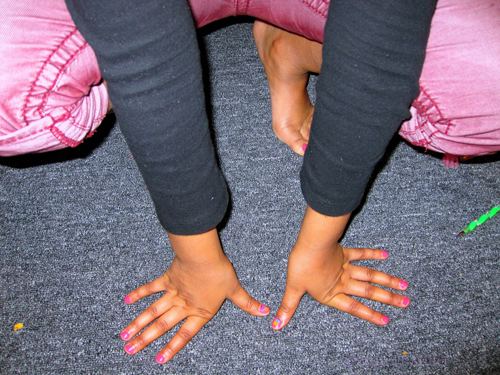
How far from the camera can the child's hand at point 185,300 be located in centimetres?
65

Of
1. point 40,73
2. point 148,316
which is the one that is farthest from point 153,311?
point 40,73

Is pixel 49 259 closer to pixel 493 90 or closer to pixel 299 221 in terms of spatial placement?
pixel 299 221

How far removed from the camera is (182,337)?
673 millimetres

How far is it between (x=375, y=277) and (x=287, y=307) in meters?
0.18

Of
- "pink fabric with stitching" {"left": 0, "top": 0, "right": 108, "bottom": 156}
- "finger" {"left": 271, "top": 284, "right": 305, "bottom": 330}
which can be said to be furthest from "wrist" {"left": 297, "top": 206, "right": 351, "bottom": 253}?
"pink fabric with stitching" {"left": 0, "top": 0, "right": 108, "bottom": 156}

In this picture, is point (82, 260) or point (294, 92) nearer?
point (82, 260)

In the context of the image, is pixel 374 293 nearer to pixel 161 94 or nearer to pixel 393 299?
pixel 393 299

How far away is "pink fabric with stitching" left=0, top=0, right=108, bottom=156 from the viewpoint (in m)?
0.46

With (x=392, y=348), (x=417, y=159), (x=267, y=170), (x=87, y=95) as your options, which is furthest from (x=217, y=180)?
(x=417, y=159)

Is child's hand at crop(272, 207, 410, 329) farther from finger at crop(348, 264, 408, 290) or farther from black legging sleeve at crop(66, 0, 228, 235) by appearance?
black legging sleeve at crop(66, 0, 228, 235)

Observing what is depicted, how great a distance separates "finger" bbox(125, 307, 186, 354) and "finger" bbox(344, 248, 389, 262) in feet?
1.07

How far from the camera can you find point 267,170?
33.4 inches

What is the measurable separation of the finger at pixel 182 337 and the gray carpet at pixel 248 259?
0.02m

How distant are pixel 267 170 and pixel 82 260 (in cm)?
41
